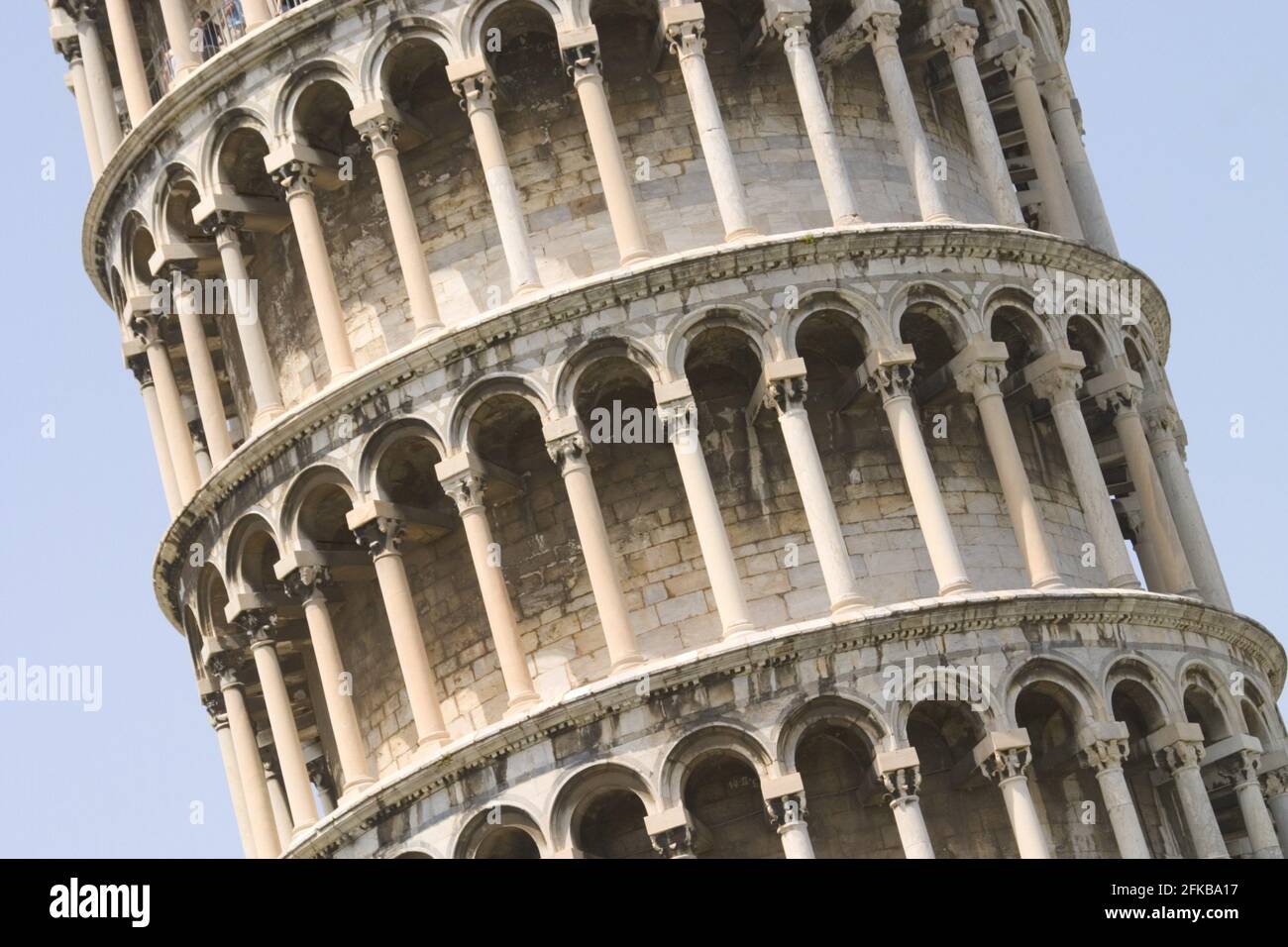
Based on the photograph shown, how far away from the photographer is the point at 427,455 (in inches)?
1069

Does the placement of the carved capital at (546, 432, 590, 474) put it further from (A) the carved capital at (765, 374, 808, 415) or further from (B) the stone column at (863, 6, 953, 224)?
(B) the stone column at (863, 6, 953, 224)

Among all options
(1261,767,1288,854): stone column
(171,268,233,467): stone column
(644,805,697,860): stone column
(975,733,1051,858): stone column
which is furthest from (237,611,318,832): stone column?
(1261,767,1288,854): stone column

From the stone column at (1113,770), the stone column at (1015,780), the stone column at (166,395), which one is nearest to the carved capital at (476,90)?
the stone column at (166,395)

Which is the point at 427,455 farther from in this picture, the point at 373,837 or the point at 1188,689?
the point at 1188,689

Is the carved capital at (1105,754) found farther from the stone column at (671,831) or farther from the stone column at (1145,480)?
the stone column at (671,831)

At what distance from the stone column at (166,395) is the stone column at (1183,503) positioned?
1036 centimetres

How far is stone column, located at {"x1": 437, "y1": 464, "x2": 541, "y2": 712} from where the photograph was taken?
25500 millimetres

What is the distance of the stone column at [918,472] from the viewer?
84.4 feet

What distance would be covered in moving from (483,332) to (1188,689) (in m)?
7.69

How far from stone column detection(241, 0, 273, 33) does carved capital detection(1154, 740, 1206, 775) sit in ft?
39.1

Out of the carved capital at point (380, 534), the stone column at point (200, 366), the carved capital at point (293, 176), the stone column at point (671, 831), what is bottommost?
the stone column at point (671, 831)

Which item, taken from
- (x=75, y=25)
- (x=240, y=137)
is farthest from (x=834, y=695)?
(x=75, y=25)

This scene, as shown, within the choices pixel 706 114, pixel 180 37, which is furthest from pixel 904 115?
pixel 180 37
